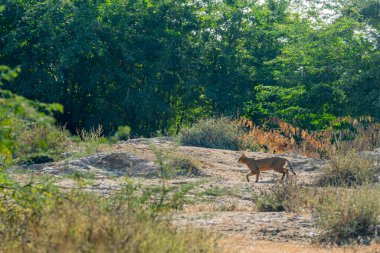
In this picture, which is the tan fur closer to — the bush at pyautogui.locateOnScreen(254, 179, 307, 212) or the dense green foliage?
the bush at pyautogui.locateOnScreen(254, 179, 307, 212)

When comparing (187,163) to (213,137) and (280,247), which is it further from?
(280,247)

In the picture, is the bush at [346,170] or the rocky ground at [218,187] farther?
the bush at [346,170]

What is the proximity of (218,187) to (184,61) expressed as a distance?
2485 centimetres

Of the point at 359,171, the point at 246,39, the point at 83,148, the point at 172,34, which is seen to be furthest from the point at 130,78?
the point at 359,171

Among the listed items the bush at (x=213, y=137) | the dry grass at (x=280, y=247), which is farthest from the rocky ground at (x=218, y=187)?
the bush at (x=213, y=137)

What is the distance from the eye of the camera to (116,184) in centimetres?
1498

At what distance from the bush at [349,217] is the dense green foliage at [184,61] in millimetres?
17515

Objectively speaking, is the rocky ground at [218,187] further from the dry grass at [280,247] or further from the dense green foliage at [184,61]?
the dense green foliage at [184,61]

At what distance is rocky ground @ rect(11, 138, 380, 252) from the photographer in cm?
1009

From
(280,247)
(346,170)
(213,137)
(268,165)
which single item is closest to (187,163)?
(268,165)

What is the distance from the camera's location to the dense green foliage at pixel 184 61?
3011 centimetres

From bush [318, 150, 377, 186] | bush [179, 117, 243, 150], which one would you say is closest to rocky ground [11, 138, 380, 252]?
bush [318, 150, 377, 186]

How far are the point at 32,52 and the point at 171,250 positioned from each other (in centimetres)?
2643

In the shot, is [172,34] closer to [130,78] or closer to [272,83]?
[130,78]
